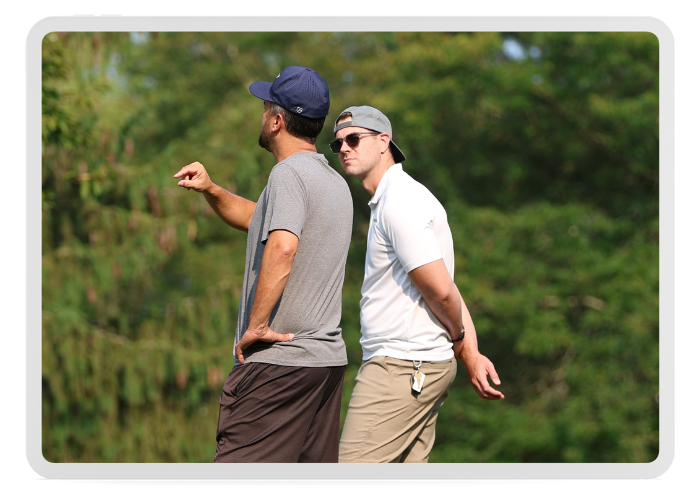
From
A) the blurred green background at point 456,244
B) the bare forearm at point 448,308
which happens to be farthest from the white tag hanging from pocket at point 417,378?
the blurred green background at point 456,244

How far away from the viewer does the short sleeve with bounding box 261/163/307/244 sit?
2.49 meters

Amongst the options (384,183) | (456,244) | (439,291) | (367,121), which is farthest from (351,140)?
(456,244)

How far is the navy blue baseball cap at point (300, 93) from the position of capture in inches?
105

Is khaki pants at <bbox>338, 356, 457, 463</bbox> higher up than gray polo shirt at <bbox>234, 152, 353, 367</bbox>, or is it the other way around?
gray polo shirt at <bbox>234, 152, 353, 367</bbox>

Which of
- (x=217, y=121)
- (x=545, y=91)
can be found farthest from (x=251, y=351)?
(x=217, y=121)

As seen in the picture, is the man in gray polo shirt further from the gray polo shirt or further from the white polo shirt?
the white polo shirt

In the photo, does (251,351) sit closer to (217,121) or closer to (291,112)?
(291,112)

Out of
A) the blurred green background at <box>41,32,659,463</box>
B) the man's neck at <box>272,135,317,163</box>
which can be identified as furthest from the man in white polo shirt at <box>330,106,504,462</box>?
the blurred green background at <box>41,32,659,463</box>

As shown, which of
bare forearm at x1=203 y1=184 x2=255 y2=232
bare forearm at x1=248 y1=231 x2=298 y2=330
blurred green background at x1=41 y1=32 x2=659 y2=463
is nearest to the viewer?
bare forearm at x1=248 y1=231 x2=298 y2=330

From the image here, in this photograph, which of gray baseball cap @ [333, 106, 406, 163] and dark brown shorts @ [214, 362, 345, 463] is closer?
dark brown shorts @ [214, 362, 345, 463]

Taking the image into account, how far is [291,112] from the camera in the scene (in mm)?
2682

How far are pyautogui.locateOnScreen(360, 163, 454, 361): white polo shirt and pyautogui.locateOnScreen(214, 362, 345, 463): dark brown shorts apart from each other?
0.22m

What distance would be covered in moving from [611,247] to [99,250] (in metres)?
5.60

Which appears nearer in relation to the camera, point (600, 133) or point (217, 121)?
point (600, 133)
